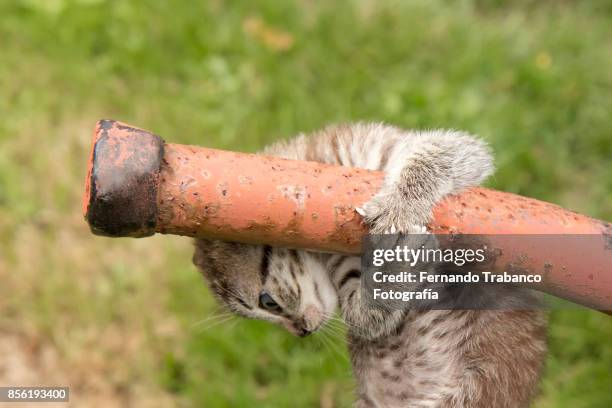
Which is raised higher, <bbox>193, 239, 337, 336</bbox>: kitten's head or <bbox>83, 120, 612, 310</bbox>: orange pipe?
<bbox>83, 120, 612, 310</bbox>: orange pipe

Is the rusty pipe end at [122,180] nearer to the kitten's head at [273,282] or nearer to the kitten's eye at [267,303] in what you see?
the kitten's head at [273,282]

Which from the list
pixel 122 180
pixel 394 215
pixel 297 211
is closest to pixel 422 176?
pixel 394 215

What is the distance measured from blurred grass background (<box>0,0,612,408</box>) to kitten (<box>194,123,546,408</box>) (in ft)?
4.51

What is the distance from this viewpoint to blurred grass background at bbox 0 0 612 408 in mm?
4445

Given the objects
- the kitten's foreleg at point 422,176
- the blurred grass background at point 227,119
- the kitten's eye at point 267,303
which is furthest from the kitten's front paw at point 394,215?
the blurred grass background at point 227,119

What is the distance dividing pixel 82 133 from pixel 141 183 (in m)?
3.36

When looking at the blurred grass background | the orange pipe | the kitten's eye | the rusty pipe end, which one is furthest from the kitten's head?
the blurred grass background

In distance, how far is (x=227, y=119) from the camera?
206 inches

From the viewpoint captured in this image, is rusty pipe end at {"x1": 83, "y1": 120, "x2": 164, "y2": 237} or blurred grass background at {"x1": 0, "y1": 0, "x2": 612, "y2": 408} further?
blurred grass background at {"x1": 0, "y1": 0, "x2": 612, "y2": 408}

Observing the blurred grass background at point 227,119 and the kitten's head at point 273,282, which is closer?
the kitten's head at point 273,282

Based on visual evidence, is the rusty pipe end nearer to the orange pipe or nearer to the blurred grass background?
the orange pipe

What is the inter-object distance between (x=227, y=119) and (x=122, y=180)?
3.16 meters

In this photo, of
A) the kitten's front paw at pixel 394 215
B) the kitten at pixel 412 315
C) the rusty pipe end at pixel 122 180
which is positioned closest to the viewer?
the rusty pipe end at pixel 122 180

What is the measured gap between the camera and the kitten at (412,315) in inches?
114
